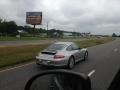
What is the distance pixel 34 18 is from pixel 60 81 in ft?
227

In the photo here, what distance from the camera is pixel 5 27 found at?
10300cm

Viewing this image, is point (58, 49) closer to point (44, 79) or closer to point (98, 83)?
point (98, 83)

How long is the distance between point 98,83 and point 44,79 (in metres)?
5.78

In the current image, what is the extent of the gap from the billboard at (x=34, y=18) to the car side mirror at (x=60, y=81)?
6756 centimetres

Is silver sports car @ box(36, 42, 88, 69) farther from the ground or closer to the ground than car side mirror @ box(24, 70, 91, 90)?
closer to the ground

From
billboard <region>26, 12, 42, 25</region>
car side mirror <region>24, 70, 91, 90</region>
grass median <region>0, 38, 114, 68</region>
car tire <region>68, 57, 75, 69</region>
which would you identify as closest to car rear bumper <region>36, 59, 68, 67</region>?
car tire <region>68, 57, 75, 69</region>

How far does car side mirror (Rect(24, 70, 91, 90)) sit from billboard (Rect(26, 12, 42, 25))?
67.6 metres

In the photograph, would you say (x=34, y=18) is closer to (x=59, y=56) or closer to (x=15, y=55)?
(x=15, y=55)

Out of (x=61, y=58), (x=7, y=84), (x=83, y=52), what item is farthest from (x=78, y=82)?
(x=83, y=52)

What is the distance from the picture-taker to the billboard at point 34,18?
6994 centimetres

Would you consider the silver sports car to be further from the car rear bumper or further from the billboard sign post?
the billboard sign post

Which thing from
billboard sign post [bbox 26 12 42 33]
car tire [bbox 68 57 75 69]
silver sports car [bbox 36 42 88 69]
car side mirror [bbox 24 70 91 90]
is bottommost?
car tire [bbox 68 57 75 69]

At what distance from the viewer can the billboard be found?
229 ft

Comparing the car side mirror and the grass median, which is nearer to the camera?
the car side mirror
